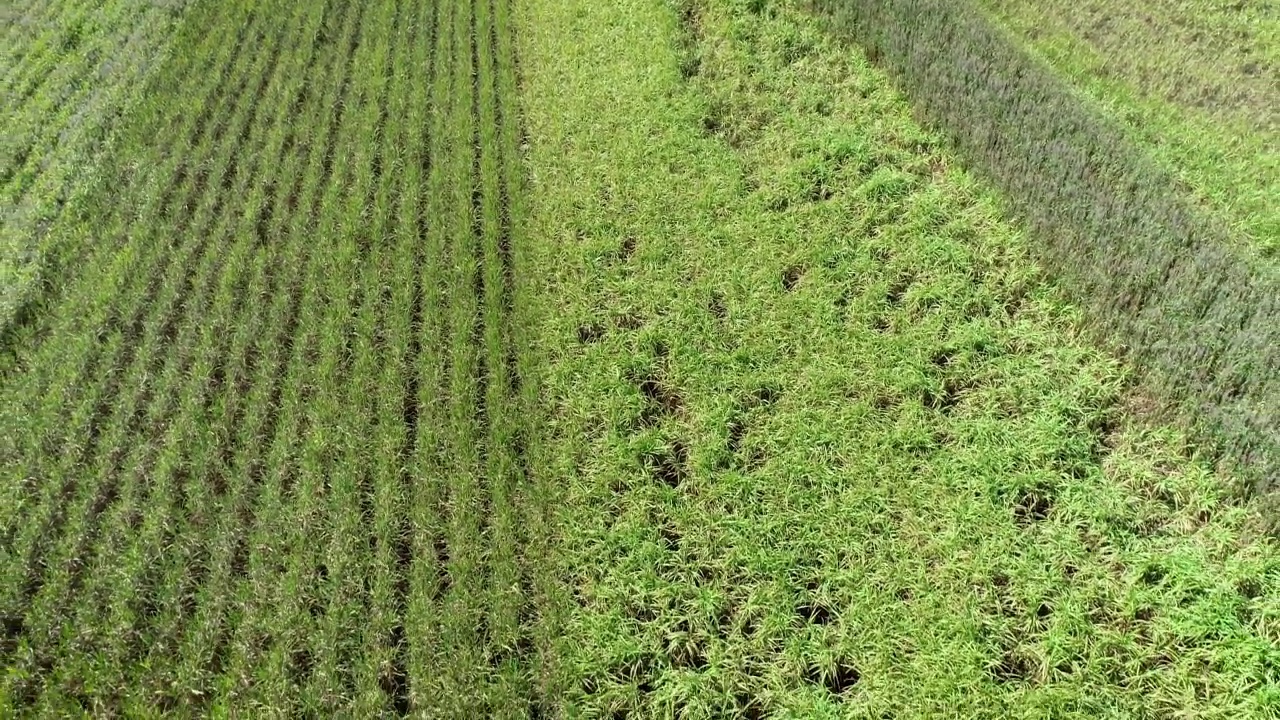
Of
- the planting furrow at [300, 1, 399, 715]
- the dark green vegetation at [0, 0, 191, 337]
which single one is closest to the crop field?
the planting furrow at [300, 1, 399, 715]

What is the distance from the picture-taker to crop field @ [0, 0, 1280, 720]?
4539mm

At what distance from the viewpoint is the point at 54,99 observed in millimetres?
9875

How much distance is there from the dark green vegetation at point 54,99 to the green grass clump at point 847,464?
5.09 metres

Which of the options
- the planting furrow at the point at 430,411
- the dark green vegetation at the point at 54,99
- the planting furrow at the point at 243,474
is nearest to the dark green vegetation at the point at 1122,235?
the planting furrow at the point at 430,411

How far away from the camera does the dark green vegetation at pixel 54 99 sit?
7727 mm

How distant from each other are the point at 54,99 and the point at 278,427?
7.25m

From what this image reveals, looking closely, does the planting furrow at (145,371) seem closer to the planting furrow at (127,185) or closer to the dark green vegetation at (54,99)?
the planting furrow at (127,185)

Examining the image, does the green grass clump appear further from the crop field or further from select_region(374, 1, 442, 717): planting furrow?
select_region(374, 1, 442, 717): planting furrow

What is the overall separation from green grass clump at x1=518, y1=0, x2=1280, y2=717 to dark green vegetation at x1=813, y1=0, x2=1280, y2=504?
0.88 ft

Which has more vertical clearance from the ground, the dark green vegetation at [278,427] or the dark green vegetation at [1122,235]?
the dark green vegetation at [1122,235]

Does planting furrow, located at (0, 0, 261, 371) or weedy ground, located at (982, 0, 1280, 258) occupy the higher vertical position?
weedy ground, located at (982, 0, 1280, 258)

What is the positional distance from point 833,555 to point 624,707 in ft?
5.35

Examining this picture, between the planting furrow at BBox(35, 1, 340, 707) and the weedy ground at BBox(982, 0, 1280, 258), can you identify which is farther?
the weedy ground at BBox(982, 0, 1280, 258)

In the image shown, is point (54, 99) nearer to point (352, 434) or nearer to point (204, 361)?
→ point (204, 361)
